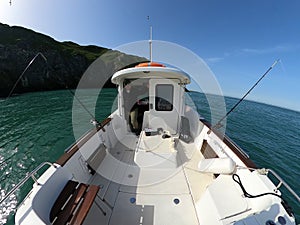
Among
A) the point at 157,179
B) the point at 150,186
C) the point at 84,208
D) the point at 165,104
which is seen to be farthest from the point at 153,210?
the point at 165,104

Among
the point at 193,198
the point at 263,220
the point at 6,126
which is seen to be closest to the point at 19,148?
the point at 6,126

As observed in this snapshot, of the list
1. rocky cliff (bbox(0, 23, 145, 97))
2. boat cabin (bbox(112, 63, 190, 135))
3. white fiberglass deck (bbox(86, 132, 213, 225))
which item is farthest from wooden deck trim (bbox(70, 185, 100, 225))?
rocky cliff (bbox(0, 23, 145, 97))

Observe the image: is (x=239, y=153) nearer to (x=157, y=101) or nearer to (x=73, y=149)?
(x=157, y=101)

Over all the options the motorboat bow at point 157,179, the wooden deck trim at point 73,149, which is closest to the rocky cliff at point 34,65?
the motorboat bow at point 157,179

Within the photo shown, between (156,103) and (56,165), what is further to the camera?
(156,103)

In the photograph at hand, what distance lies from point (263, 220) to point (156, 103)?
3594 millimetres

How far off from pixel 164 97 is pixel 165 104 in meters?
0.23

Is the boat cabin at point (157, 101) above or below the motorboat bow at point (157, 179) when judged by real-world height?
above

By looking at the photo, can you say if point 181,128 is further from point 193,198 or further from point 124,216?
point 124,216

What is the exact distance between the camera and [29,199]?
161 cm

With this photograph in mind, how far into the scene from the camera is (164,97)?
4633 millimetres

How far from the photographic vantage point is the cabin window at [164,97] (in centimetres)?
457

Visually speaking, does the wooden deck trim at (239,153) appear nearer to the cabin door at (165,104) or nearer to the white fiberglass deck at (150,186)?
the white fiberglass deck at (150,186)

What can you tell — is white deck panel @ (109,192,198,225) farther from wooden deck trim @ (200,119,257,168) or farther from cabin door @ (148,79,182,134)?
cabin door @ (148,79,182,134)
